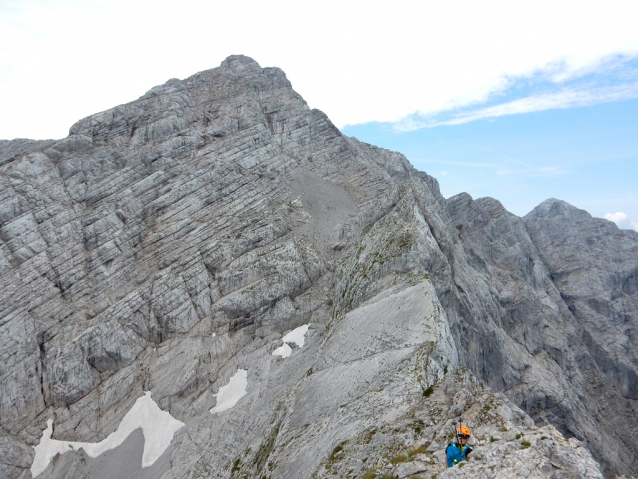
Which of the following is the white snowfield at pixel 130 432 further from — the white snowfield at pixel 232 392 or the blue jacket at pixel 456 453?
the blue jacket at pixel 456 453

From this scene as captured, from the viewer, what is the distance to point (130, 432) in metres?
47.7

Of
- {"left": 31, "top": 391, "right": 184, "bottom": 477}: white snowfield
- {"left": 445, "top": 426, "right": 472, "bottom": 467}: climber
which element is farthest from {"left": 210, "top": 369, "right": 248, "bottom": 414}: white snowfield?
{"left": 445, "top": 426, "right": 472, "bottom": 467}: climber

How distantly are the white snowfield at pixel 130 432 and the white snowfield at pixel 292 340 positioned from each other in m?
14.1

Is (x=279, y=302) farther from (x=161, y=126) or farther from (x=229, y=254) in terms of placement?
(x=161, y=126)

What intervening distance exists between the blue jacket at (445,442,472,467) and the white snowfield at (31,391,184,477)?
3846 centimetres

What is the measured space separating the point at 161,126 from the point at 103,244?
83.5ft

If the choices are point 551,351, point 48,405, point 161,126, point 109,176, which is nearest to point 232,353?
point 48,405

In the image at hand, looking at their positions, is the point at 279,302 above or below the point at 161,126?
below

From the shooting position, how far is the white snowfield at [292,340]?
50000 millimetres

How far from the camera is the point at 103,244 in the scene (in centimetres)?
6034

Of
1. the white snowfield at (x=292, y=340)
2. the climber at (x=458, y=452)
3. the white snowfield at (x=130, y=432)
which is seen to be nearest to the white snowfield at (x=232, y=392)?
the white snowfield at (x=292, y=340)

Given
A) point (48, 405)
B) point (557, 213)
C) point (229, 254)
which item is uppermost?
point (229, 254)

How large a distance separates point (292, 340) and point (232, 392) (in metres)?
9.55

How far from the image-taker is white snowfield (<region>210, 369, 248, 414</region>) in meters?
46.6
